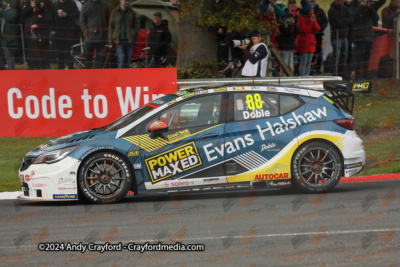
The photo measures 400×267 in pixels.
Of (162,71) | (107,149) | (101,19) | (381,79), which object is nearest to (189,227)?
(107,149)

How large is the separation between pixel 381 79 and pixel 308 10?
2.86 metres

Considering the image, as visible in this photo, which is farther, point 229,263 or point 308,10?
point 308,10

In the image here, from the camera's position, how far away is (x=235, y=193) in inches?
397

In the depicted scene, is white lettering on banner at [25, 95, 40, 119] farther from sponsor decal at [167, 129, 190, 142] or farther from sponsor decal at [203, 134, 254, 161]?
sponsor decal at [203, 134, 254, 161]

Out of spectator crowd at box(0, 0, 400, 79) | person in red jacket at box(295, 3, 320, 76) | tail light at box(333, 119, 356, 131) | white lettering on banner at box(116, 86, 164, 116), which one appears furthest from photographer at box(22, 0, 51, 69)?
tail light at box(333, 119, 356, 131)

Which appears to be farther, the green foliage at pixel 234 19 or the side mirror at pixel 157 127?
the green foliage at pixel 234 19

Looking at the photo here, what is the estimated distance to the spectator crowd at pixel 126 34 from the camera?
16312mm

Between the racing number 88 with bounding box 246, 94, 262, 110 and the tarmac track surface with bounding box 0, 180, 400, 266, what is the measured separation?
48.7 inches

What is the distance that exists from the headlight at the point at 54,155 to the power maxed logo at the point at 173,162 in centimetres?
102

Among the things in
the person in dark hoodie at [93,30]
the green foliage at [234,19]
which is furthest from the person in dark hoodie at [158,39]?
the person in dark hoodie at [93,30]

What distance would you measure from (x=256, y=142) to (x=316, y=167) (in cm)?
90

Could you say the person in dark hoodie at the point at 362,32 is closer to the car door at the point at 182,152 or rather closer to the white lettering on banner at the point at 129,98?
the white lettering on banner at the point at 129,98

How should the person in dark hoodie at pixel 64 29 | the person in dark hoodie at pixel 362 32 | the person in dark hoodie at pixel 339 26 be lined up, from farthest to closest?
1. the person in dark hoodie at pixel 362 32
2. the person in dark hoodie at pixel 339 26
3. the person in dark hoodie at pixel 64 29

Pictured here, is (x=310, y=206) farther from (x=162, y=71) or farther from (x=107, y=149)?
(x=162, y=71)
